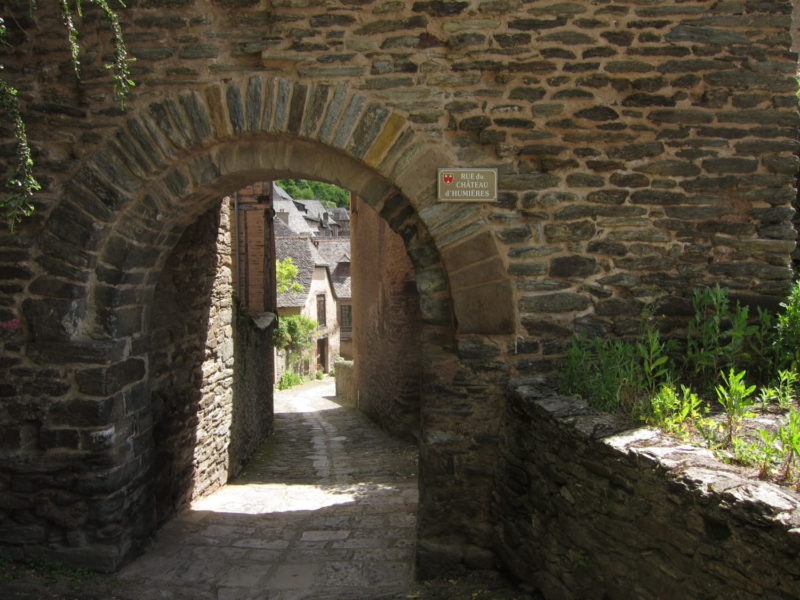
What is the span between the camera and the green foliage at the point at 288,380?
23.9m

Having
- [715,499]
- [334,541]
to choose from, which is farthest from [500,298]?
[334,541]

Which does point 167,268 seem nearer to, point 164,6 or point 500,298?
point 164,6

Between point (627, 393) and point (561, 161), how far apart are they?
1525mm

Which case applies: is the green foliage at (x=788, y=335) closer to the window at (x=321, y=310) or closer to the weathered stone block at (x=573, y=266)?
the weathered stone block at (x=573, y=266)

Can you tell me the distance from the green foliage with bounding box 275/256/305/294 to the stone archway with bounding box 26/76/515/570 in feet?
77.3

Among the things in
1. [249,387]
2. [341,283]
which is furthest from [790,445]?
[341,283]

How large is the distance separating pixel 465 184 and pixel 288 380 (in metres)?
21.7

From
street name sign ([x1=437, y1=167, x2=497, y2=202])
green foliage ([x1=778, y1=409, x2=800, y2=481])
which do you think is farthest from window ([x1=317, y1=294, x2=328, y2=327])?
green foliage ([x1=778, y1=409, x2=800, y2=481])

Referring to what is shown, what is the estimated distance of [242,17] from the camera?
13.0 feet

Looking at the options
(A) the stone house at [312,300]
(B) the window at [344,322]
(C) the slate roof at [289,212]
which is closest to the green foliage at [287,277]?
(A) the stone house at [312,300]

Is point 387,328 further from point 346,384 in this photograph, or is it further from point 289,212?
point 289,212

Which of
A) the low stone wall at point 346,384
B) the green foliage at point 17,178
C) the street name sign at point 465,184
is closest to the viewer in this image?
the green foliage at point 17,178

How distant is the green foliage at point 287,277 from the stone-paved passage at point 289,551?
20.4m

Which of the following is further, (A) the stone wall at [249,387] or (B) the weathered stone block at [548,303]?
(A) the stone wall at [249,387]
